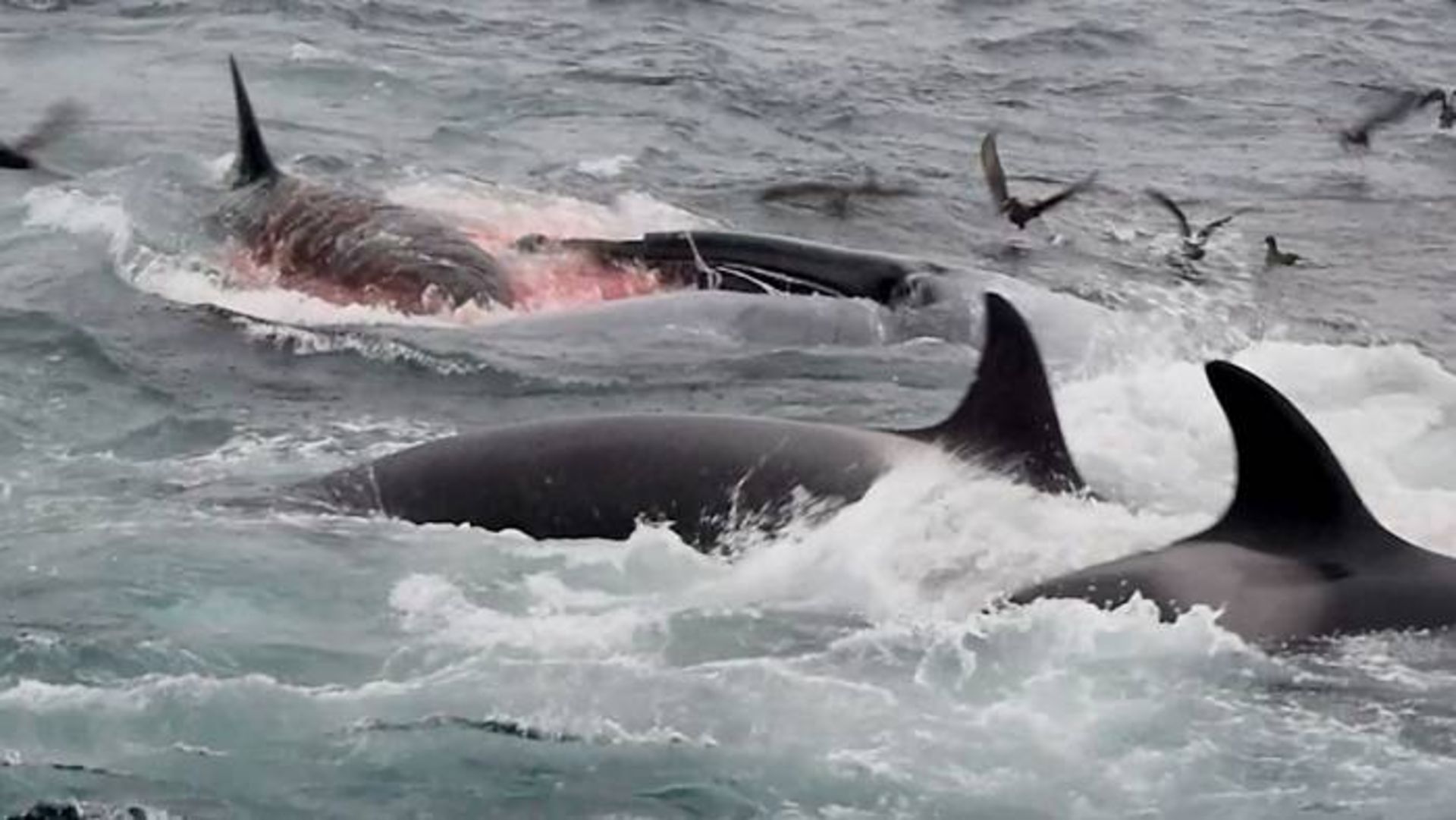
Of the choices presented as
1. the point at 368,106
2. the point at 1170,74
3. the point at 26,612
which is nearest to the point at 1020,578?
the point at 26,612

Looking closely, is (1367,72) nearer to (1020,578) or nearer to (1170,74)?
(1170,74)

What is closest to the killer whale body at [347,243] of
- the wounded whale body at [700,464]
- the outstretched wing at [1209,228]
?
the wounded whale body at [700,464]

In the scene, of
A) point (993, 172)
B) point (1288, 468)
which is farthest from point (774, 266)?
point (1288, 468)

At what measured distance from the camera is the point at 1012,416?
10172 mm

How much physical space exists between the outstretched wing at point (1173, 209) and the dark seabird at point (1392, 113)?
286 cm

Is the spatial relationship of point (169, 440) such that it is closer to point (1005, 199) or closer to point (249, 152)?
point (249, 152)

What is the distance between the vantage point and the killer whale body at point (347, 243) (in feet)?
49.2

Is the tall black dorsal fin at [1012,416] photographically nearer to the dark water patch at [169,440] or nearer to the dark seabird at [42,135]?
the dark water patch at [169,440]

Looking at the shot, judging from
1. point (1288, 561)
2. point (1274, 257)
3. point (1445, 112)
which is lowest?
point (1445, 112)

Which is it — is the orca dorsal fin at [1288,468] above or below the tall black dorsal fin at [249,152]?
above

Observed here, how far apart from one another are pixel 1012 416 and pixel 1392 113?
42.4 ft

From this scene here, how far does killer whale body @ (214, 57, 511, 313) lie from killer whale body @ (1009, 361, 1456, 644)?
644 centimetres

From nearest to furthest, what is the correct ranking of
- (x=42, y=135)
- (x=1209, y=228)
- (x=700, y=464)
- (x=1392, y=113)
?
(x=700, y=464) → (x=1209, y=228) → (x=42, y=135) → (x=1392, y=113)

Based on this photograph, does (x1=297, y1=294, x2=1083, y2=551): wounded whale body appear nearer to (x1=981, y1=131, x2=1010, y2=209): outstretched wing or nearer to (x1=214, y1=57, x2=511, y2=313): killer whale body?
(x1=214, y1=57, x2=511, y2=313): killer whale body
